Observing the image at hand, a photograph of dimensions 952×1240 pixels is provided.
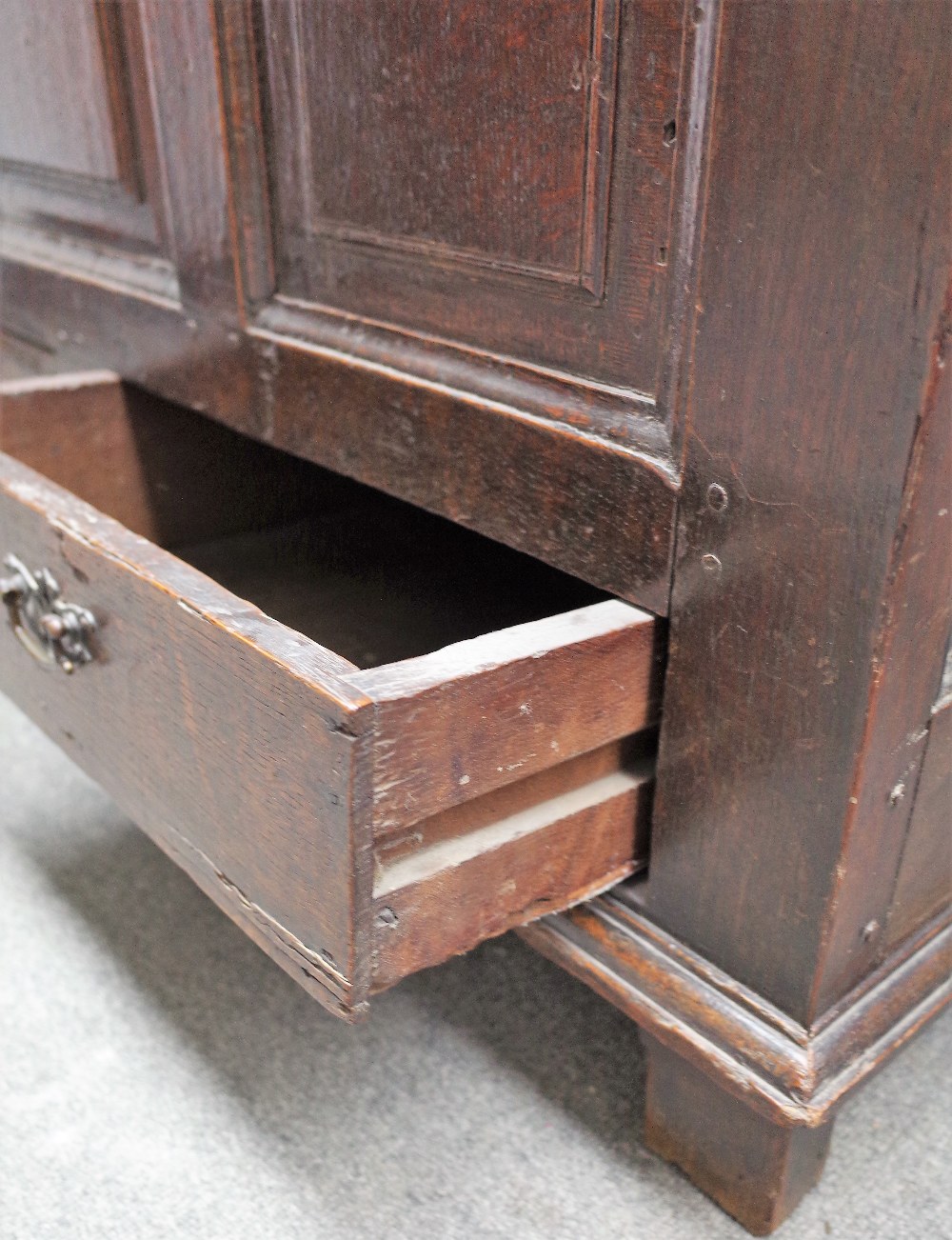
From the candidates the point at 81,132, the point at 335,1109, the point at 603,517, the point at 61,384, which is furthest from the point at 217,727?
the point at 81,132

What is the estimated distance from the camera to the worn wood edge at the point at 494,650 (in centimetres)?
45

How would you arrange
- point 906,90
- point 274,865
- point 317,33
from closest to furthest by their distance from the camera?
point 906,90 → point 274,865 → point 317,33

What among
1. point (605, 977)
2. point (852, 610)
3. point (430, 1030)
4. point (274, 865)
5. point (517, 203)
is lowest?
point (430, 1030)

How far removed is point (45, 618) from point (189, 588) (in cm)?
14

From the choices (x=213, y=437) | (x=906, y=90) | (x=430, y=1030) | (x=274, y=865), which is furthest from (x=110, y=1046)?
(x=906, y=90)

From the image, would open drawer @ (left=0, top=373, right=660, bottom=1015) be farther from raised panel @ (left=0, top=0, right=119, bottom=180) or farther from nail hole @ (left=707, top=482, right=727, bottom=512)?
raised panel @ (left=0, top=0, right=119, bottom=180)

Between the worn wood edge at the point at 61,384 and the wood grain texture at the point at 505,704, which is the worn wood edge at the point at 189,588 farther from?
the worn wood edge at the point at 61,384

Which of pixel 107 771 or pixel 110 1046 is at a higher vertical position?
pixel 107 771

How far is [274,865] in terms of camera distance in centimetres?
50

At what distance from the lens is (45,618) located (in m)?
0.62

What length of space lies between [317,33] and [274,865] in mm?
430

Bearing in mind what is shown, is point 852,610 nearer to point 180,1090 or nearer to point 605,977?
point 605,977

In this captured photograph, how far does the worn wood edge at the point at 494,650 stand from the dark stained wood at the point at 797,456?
0.10 ft

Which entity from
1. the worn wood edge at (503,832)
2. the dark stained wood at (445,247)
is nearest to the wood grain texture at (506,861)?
the worn wood edge at (503,832)
